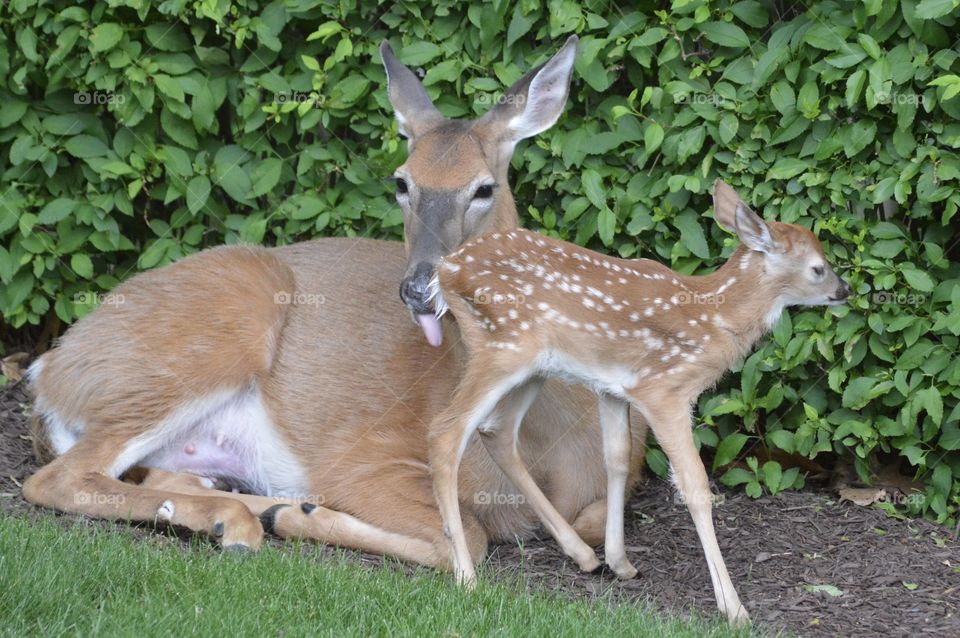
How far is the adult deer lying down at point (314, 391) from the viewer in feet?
18.3

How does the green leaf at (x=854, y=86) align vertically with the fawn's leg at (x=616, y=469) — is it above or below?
above

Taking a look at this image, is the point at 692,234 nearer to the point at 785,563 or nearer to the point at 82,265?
the point at 785,563

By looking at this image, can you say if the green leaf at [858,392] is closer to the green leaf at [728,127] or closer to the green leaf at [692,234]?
the green leaf at [692,234]

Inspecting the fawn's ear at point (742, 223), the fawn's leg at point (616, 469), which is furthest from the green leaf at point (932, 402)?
the fawn's leg at point (616, 469)

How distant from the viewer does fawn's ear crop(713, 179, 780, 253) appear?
4840 millimetres

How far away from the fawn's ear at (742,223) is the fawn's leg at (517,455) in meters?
0.95

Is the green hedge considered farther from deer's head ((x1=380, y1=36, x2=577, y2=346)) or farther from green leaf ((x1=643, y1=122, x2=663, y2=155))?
deer's head ((x1=380, y1=36, x2=577, y2=346))

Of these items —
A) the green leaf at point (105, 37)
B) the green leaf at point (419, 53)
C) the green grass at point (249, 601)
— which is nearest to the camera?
the green grass at point (249, 601)

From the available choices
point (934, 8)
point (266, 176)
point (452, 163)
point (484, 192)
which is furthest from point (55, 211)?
point (934, 8)

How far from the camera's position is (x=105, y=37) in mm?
6953

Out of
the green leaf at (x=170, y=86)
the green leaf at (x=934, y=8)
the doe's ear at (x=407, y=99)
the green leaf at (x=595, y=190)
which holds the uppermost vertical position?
the green leaf at (x=934, y=8)

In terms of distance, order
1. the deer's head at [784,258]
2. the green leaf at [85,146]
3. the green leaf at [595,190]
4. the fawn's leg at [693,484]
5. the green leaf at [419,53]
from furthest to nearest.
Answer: the green leaf at [85,146]
the green leaf at [419,53]
the green leaf at [595,190]
the deer's head at [784,258]
the fawn's leg at [693,484]

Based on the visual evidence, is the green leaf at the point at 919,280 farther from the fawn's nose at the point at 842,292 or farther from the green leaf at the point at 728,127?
the green leaf at the point at 728,127

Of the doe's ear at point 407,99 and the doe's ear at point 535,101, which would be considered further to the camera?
the doe's ear at point 407,99
